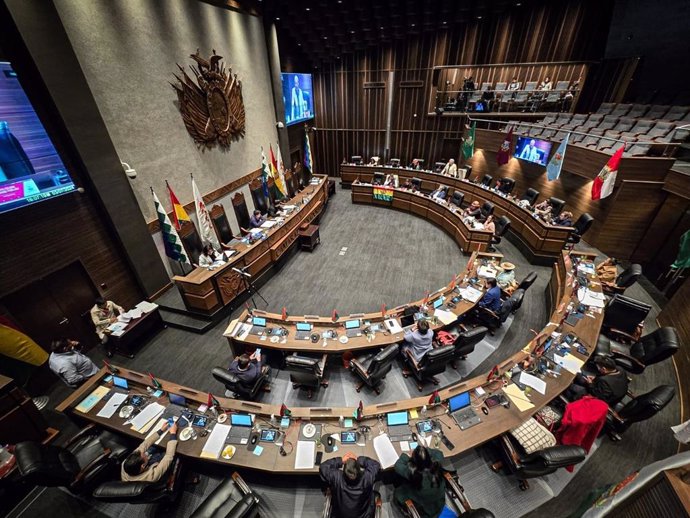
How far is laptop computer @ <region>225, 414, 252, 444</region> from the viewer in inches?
129

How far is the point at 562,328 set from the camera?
15.3 ft

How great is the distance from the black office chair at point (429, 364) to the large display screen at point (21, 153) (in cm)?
633

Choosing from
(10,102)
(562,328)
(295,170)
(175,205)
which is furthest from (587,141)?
(10,102)

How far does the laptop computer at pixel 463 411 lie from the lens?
341cm

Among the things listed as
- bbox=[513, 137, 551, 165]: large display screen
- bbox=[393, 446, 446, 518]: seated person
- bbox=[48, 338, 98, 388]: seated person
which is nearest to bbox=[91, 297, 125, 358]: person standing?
bbox=[48, 338, 98, 388]: seated person

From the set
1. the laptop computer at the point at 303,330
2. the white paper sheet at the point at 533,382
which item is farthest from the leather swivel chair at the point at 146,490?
the white paper sheet at the point at 533,382

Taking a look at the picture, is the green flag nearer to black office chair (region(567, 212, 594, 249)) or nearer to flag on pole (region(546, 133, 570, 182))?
flag on pole (region(546, 133, 570, 182))

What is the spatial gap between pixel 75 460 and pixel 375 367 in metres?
3.67

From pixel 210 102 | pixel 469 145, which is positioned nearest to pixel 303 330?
pixel 210 102

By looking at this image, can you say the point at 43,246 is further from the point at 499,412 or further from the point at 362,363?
the point at 499,412

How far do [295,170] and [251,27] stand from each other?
5125 millimetres

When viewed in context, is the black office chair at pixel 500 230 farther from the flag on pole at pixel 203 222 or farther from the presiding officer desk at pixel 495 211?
the flag on pole at pixel 203 222

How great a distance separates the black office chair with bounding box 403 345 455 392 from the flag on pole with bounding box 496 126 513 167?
867 centimetres

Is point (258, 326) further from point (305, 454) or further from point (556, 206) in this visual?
point (556, 206)
